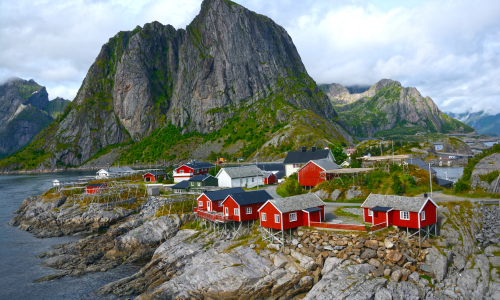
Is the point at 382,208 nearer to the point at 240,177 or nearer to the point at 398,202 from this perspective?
the point at 398,202

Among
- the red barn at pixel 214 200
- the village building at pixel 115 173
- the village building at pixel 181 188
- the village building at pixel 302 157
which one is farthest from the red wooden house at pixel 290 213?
the village building at pixel 115 173

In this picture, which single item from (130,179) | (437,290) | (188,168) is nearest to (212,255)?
(437,290)

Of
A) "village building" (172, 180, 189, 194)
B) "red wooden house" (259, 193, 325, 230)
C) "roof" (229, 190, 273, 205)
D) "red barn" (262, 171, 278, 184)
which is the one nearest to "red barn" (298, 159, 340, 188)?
"red barn" (262, 171, 278, 184)

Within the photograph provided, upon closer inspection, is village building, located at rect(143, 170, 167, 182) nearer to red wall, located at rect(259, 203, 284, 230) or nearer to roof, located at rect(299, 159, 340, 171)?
roof, located at rect(299, 159, 340, 171)

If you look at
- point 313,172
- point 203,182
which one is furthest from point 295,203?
point 203,182

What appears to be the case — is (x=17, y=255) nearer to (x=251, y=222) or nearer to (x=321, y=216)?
(x=251, y=222)

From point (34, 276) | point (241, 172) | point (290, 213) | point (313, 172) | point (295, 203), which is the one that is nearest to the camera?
point (290, 213)
